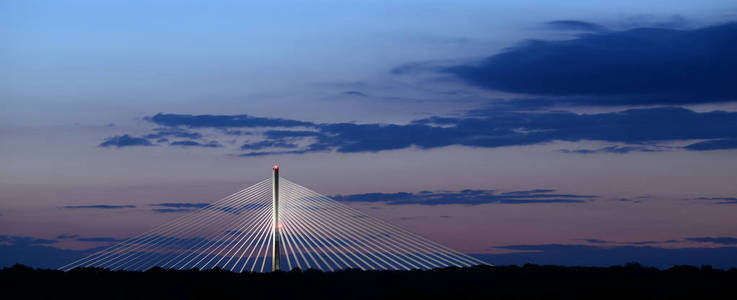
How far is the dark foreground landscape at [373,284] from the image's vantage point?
3522 cm

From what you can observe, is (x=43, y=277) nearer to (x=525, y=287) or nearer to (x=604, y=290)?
(x=525, y=287)

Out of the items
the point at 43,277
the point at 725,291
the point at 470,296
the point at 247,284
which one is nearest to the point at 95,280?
the point at 43,277

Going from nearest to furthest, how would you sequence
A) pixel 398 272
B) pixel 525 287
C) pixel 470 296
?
1. pixel 470 296
2. pixel 525 287
3. pixel 398 272

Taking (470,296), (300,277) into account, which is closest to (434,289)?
(470,296)

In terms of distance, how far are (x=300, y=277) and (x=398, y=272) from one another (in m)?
4.70

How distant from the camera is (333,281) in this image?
3769 cm

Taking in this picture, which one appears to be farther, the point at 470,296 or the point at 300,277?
the point at 300,277

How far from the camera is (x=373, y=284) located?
124 feet

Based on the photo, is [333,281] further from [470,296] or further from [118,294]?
[118,294]

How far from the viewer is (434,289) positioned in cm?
3653

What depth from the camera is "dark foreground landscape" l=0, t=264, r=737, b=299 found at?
35.2m

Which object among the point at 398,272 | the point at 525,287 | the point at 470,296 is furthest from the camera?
the point at 398,272

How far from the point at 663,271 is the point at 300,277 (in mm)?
17066

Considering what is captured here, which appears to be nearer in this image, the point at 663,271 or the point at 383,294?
the point at 383,294
